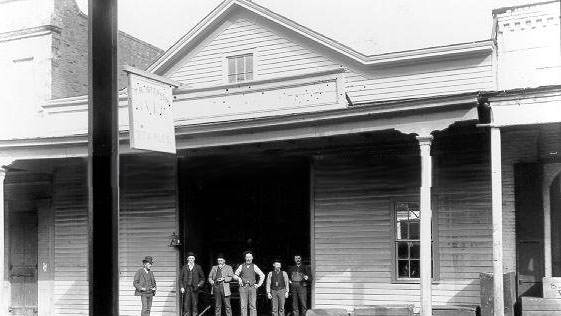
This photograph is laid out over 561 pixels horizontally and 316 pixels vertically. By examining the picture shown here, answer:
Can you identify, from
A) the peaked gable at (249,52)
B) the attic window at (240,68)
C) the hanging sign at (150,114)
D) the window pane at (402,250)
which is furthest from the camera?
the attic window at (240,68)

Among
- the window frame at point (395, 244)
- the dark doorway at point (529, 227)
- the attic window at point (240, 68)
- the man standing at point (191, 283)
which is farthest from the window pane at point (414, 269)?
the attic window at point (240, 68)

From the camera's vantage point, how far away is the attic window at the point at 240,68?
61.1 ft

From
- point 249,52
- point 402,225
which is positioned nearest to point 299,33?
point 249,52

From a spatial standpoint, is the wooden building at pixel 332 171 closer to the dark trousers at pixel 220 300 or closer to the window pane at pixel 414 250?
the window pane at pixel 414 250

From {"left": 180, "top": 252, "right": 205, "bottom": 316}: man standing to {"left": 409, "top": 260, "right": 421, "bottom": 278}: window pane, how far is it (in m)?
4.71

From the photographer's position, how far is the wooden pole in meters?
2.77

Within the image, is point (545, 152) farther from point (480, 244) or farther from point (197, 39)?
point (197, 39)

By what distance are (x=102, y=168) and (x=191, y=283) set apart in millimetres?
13298

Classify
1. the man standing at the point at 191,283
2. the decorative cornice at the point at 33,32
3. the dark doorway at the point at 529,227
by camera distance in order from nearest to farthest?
the dark doorway at the point at 529,227 < the man standing at the point at 191,283 < the decorative cornice at the point at 33,32

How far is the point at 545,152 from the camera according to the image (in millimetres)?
13984

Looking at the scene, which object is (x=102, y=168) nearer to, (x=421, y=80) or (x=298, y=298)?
(x=298, y=298)

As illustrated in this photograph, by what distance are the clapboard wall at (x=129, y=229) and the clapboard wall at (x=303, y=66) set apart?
2911 millimetres

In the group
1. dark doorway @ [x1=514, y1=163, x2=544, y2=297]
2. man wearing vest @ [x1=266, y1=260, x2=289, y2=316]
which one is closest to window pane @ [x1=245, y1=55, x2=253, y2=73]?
man wearing vest @ [x1=266, y1=260, x2=289, y2=316]

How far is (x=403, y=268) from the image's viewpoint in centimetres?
1505
